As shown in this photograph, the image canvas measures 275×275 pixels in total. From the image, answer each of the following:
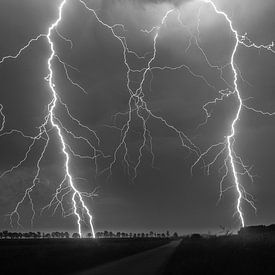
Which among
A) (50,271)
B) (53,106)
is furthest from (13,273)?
(53,106)

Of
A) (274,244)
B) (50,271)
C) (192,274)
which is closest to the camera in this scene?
(192,274)

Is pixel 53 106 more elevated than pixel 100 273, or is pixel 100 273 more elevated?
pixel 53 106

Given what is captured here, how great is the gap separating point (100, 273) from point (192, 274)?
2.81 meters

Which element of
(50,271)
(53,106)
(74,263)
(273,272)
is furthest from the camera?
(53,106)

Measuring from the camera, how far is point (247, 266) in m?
16.8

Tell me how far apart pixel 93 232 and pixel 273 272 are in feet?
58.3

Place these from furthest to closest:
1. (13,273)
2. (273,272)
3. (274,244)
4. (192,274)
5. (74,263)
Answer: (274,244) < (74,263) < (13,273) < (192,274) < (273,272)

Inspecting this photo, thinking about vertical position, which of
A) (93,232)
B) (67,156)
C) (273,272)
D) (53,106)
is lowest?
(273,272)

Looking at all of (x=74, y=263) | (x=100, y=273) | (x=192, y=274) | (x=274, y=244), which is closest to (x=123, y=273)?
(x=100, y=273)

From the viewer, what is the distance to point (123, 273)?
16.7 meters

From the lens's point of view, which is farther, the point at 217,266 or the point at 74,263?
the point at 74,263

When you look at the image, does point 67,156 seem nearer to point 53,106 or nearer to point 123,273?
point 53,106

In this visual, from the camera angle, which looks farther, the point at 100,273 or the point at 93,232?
the point at 93,232

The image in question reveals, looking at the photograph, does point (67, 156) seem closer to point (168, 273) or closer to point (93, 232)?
point (93, 232)
